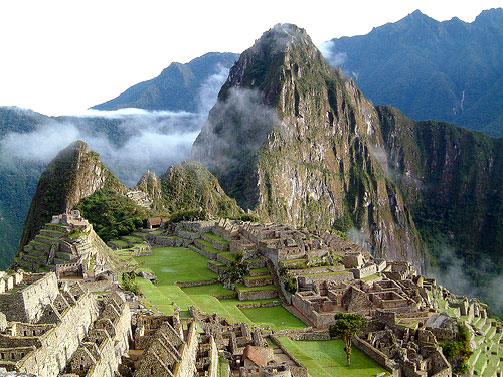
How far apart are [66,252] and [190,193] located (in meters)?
74.6

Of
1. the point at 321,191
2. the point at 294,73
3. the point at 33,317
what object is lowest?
the point at 321,191

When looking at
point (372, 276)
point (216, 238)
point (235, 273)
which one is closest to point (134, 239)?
point (216, 238)

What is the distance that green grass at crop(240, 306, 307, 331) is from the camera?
35.2 meters

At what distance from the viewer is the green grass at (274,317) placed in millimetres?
35250

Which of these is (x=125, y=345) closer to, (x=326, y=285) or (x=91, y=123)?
(x=326, y=285)

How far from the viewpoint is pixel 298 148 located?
164 m

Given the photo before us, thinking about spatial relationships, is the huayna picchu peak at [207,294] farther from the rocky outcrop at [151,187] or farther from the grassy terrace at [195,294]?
the rocky outcrop at [151,187]

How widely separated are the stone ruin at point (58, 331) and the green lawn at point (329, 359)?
36.9 ft

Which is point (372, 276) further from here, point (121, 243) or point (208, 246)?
point (121, 243)

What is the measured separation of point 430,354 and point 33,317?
69.7 ft

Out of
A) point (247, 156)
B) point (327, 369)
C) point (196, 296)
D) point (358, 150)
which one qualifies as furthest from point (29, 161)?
point (358, 150)

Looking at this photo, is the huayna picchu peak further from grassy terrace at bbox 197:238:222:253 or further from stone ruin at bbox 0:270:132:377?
grassy terrace at bbox 197:238:222:253

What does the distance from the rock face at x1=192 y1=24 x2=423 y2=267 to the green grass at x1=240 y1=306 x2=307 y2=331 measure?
96.3 m

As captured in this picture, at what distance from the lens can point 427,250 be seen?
18938 cm
